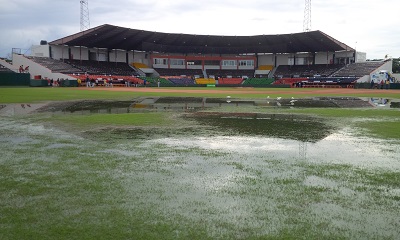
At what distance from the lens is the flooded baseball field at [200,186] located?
4.10 m

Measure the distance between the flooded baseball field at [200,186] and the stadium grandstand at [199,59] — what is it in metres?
58.1

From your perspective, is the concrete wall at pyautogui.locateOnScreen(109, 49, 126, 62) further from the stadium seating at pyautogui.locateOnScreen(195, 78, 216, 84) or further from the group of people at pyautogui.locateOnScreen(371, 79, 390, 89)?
the group of people at pyautogui.locateOnScreen(371, 79, 390, 89)

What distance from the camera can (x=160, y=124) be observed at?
43.5ft

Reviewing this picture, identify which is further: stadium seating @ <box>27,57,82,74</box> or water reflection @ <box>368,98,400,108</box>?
stadium seating @ <box>27,57,82,74</box>

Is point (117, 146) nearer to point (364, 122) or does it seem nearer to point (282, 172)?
point (282, 172)

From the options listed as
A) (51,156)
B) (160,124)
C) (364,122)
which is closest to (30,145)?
(51,156)

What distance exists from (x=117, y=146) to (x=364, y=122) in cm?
1064

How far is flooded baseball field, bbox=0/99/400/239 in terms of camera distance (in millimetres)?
4098

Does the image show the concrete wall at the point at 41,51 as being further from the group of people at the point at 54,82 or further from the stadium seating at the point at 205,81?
the stadium seating at the point at 205,81

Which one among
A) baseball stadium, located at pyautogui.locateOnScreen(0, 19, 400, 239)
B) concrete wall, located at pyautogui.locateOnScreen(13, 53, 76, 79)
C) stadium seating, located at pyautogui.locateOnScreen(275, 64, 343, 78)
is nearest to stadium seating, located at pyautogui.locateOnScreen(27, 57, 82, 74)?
concrete wall, located at pyautogui.locateOnScreen(13, 53, 76, 79)

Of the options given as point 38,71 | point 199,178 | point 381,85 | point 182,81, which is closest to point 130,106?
point 199,178

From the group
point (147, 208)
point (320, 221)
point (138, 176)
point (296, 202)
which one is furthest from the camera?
point (138, 176)

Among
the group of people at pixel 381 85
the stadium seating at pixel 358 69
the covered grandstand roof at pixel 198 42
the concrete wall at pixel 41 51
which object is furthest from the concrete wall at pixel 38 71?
the stadium seating at pixel 358 69

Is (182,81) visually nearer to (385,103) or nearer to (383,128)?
(385,103)
